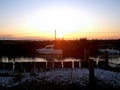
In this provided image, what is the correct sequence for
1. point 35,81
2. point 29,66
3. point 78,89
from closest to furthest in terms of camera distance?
point 78,89 < point 35,81 < point 29,66

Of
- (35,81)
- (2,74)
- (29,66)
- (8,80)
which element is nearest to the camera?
(35,81)

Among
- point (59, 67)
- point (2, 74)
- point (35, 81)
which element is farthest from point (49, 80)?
point (59, 67)

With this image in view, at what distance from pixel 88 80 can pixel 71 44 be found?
152ft

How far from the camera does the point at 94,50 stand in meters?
56.0

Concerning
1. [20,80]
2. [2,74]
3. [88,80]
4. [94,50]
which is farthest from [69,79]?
[94,50]

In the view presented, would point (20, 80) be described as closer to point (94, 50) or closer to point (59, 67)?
point (59, 67)

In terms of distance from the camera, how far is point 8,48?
2277 inches

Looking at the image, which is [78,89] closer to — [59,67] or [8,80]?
[8,80]

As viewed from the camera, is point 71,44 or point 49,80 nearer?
point 49,80

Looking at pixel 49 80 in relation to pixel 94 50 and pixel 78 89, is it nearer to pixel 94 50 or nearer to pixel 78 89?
pixel 78 89

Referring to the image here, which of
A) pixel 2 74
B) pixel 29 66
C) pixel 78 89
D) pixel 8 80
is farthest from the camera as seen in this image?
pixel 29 66

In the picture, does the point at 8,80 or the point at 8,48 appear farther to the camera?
the point at 8,48

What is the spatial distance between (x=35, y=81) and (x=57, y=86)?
1429mm

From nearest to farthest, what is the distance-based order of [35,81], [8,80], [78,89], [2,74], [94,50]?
1. [78,89]
2. [35,81]
3. [8,80]
4. [2,74]
5. [94,50]
